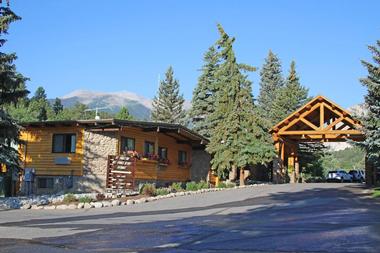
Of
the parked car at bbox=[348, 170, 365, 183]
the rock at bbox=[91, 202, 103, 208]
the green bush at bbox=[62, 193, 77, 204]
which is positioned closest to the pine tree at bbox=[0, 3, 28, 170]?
the green bush at bbox=[62, 193, 77, 204]

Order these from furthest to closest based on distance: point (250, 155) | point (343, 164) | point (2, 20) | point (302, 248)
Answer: point (343, 164) < point (250, 155) < point (2, 20) < point (302, 248)

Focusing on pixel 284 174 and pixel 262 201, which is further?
pixel 284 174

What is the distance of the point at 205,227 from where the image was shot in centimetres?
1289

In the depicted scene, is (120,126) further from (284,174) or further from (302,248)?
(302,248)

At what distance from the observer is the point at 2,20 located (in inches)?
810

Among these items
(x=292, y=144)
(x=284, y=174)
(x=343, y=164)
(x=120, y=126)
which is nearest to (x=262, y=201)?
(x=120, y=126)

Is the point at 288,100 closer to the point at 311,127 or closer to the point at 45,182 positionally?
the point at 311,127

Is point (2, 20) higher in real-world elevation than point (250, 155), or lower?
higher

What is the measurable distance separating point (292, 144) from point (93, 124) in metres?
20.1

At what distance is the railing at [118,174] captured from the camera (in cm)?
2795

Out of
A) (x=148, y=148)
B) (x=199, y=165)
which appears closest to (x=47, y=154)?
(x=148, y=148)

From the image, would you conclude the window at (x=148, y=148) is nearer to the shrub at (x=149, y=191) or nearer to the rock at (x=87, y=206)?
the shrub at (x=149, y=191)

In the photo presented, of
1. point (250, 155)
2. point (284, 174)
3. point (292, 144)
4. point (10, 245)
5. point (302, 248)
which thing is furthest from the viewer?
point (292, 144)

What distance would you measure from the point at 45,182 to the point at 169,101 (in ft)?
158
